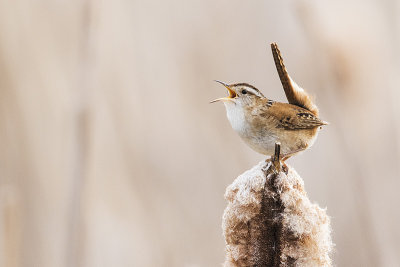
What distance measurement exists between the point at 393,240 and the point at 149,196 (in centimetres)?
113

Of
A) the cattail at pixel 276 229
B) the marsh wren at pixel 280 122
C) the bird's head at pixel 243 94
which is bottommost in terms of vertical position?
the cattail at pixel 276 229

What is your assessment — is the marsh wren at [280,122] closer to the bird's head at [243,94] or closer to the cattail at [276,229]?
the bird's head at [243,94]

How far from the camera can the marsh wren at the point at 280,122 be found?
6.36 ft

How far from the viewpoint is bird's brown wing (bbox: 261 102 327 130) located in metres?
1.99

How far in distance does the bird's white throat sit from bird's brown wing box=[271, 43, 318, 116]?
189 mm

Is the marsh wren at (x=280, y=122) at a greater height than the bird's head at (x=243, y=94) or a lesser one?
lesser

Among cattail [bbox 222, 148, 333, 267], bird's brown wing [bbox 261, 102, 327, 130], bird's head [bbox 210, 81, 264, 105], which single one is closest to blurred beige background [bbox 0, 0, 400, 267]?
bird's brown wing [bbox 261, 102, 327, 130]

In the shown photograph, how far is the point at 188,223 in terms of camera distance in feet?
8.59

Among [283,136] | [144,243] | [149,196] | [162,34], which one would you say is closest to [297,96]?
[283,136]

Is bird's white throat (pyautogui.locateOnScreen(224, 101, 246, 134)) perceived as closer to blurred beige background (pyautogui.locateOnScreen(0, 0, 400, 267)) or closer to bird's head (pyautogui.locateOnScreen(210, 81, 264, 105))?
bird's head (pyautogui.locateOnScreen(210, 81, 264, 105))

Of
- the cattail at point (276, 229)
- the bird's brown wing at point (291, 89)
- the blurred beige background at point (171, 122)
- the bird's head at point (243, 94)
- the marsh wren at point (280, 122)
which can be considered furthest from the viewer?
the blurred beige background at point (171, 122)

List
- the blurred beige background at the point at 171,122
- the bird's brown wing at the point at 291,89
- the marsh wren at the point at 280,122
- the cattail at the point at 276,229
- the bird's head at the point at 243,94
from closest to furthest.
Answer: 1. the cattail at the point at 276,229
2. the bird's brown wing at the point at 291,89
3. the marsh wren at the point at 280,122
4. the bird's head at the point at 243,94
5. the blurred beige background at the point at 171,122

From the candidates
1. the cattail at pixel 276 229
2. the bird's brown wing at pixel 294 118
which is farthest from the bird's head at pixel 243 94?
the cattail at pixel 276 229

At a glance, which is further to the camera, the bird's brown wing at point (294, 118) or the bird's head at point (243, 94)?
the bird's head at point (243, 94)
